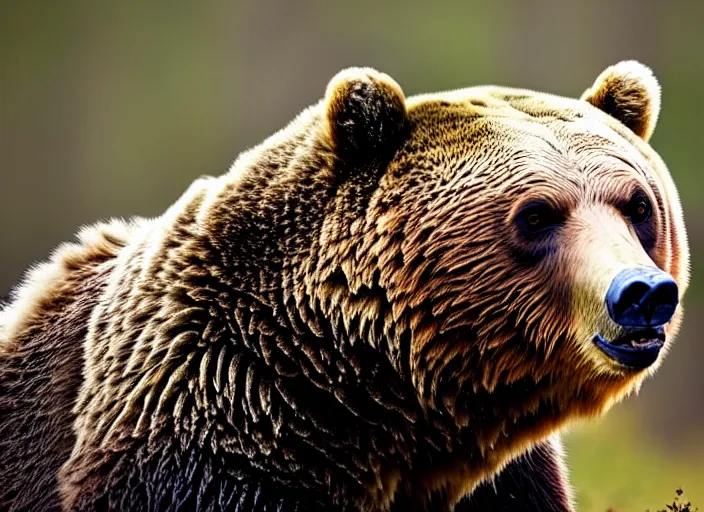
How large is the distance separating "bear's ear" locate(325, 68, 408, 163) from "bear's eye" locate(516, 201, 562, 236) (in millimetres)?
602

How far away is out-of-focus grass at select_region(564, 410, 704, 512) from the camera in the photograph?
7.79m

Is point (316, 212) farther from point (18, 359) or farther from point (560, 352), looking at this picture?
point (18, 359)

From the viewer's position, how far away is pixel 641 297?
11.6 ft

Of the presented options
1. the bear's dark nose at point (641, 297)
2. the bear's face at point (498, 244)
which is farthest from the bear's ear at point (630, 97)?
the bear's dark nose at point (641, 297)

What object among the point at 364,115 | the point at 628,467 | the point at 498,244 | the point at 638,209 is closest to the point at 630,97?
the point at 638,209

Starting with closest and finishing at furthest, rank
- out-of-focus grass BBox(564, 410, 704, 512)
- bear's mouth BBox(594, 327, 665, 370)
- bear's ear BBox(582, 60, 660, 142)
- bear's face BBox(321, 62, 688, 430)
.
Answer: bear's mouth BBox(594, 327, 665, 370) → bear's face BBox(321, 62, 688, 430) → bear's ear BBox(582, 60, 660, 142) → out-of-focus grass BBox(564, 410, 704, 512)

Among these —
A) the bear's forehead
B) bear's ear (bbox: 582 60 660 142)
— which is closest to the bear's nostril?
the bear's forehead

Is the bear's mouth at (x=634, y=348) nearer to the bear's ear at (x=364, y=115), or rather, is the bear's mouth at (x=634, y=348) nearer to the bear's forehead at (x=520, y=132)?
the bear's forehead at (x=520, y=132)

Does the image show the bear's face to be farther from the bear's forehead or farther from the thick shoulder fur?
the thick shoulder fur

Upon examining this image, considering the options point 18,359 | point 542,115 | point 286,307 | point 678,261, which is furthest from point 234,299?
point 678,261

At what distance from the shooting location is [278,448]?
397 cm

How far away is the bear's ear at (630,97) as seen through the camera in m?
4.60

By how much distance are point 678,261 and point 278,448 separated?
1.78 meters

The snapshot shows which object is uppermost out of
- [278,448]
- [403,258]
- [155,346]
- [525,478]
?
[403,258]
